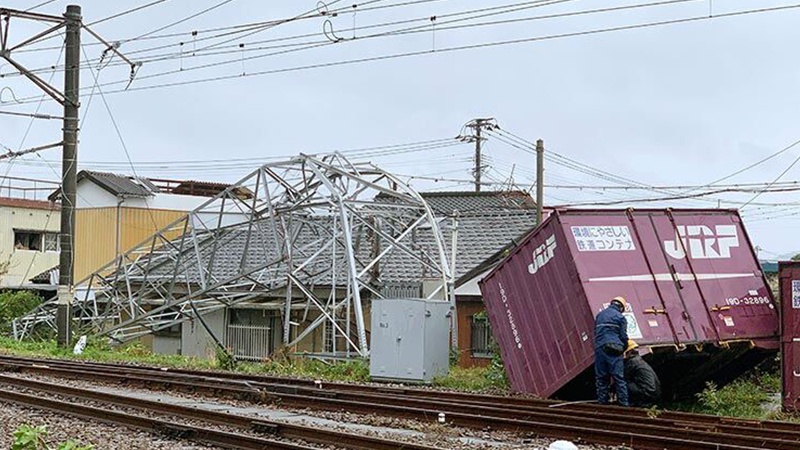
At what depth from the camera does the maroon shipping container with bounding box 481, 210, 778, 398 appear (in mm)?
16406

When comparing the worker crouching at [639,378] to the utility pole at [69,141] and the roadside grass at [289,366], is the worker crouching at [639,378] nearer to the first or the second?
the roadside grass at [289,366]

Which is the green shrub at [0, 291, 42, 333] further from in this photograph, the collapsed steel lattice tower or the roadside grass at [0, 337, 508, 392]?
the roadside grass at [0, 337, 508, 392]

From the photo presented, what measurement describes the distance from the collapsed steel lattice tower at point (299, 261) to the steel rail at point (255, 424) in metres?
8.39

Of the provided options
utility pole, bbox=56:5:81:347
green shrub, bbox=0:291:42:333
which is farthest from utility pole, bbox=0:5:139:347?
green shrub, bbox=0:291:42:333

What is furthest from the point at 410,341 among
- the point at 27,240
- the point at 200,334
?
the point at 27,240

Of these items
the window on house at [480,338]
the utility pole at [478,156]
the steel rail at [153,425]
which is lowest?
the steel rail at [153,425]

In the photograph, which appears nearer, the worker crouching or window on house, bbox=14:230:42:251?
the worker crouching

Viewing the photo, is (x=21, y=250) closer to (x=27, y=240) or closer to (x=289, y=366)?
(x=27, y=240)

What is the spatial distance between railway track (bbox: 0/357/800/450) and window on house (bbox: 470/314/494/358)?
9282mm

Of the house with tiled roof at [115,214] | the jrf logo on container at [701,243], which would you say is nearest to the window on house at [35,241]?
the house with tiled roof at [115,214]

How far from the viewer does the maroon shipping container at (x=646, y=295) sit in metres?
16.4

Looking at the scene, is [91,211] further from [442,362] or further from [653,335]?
[653,335]

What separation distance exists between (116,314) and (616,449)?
27735 mm

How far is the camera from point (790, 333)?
624 inches
